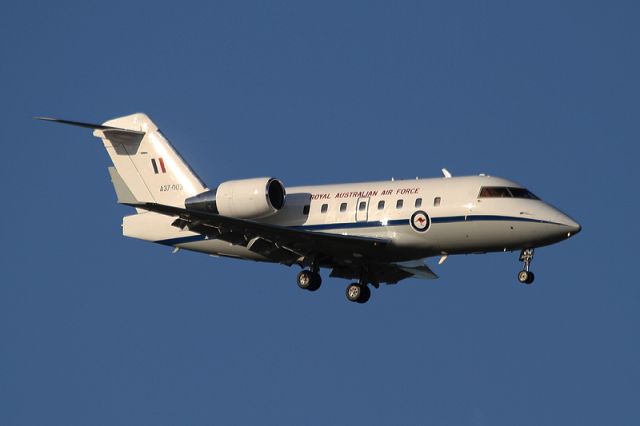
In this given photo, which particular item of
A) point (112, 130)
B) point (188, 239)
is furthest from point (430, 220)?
point (112, 130)

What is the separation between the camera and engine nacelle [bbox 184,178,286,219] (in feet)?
105

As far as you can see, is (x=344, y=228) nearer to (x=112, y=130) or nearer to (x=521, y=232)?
(x=521, y=232)

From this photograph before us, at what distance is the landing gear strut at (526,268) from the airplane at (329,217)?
23 millimetres

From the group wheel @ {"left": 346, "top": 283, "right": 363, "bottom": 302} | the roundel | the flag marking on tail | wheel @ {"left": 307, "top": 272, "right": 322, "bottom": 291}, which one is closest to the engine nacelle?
wheel @ {"left": 307, "top": 272, "right": 322, "bottom": 291}

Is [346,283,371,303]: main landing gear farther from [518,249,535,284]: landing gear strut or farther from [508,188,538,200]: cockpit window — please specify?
[508,188,538,200]: cockpit window

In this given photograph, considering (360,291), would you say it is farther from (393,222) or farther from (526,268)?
(526,268)

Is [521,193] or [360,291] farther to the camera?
[360,291]

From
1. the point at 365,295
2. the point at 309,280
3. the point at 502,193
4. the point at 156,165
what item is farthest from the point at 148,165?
the point at 502,193

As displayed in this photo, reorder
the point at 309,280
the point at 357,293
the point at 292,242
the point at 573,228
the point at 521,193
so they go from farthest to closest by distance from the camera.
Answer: the point at 357,293, the point at 309,280, the point at 292,242, the point at 521,193, the point at 573,228

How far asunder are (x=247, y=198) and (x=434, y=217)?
4.75m

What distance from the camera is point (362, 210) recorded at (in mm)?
31562

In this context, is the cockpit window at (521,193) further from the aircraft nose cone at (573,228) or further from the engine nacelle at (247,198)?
the engine nacelle at (247,198)

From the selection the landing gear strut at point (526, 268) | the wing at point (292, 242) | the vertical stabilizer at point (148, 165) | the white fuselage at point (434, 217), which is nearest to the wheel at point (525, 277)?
the landing gear strut at point (526, 268)

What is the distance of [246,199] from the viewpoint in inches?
1262
